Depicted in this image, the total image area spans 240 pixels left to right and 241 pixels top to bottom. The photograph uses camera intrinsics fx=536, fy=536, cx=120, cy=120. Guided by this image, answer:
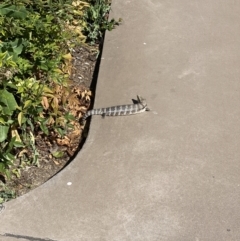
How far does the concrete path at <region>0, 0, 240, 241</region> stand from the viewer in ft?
12.9

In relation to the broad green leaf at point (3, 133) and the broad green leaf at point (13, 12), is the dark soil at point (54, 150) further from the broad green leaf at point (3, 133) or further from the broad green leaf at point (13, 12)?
the broad green leaf at point (13, 12)

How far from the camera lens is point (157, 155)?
14.9 ft

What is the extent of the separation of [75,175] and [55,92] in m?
0.80

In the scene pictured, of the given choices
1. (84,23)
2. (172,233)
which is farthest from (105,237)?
(84,23)

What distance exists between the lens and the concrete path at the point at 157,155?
393cm

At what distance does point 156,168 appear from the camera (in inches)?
173

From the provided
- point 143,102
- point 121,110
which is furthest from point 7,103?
point 143,102

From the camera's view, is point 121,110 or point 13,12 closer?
point 13,12

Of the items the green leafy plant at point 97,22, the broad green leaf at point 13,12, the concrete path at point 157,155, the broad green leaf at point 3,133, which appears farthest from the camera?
the green leafy plant at point 97,22

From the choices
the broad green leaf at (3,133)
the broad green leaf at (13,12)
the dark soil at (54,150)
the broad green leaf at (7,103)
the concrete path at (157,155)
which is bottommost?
the dark soil at (54,150)

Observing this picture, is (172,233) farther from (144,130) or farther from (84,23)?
(84,23)

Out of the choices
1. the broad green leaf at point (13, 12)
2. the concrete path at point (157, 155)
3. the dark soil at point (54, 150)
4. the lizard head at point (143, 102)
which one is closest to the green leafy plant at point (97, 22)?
the concrete path at point (157, 155)

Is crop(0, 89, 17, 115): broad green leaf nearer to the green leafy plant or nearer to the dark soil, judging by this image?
the dark soil

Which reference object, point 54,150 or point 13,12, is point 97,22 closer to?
point 13,12
